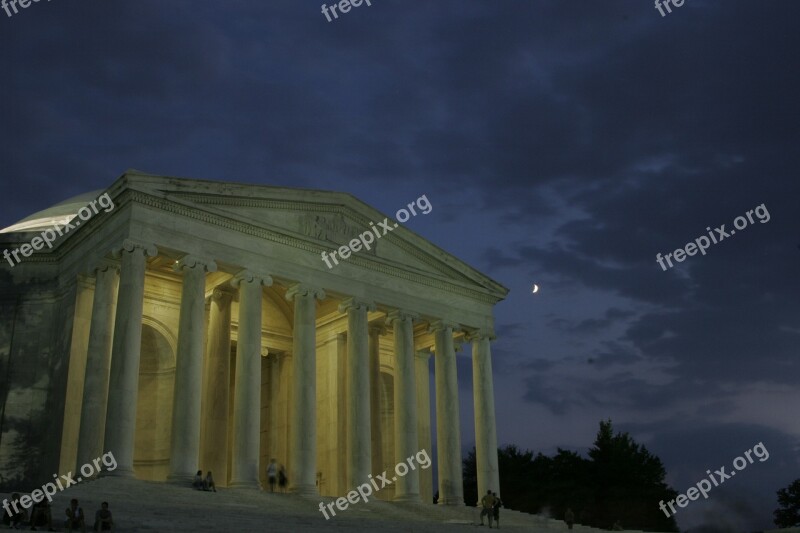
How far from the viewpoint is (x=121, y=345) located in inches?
1363

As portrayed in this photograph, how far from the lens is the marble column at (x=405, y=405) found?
43.9 m

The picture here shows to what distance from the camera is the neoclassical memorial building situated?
36.6m

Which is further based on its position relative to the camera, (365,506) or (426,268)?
(426,268)

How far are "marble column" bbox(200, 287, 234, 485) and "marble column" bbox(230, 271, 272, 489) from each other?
152cm

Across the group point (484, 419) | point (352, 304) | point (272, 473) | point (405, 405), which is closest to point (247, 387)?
point (272, 473)

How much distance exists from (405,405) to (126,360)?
16.1 m

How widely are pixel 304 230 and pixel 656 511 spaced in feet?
155

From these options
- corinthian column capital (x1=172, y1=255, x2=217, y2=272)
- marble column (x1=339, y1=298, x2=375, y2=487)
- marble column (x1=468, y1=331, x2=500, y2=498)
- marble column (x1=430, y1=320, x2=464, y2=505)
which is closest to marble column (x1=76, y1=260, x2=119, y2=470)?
corinthian column capital (x1=172, y1=255, x2=217, y2=272)

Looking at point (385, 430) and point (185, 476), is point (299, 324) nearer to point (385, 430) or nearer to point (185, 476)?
point (185, 476)

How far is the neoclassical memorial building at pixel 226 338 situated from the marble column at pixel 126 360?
0.20 ft

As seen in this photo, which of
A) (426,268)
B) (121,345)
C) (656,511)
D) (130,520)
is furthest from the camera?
(656,511)

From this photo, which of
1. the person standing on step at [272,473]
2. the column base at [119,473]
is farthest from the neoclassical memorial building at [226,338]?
the person standing on step at [272,473]

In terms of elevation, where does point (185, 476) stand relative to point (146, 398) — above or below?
below

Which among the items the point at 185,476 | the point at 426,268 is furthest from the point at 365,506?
the point at 426,268
